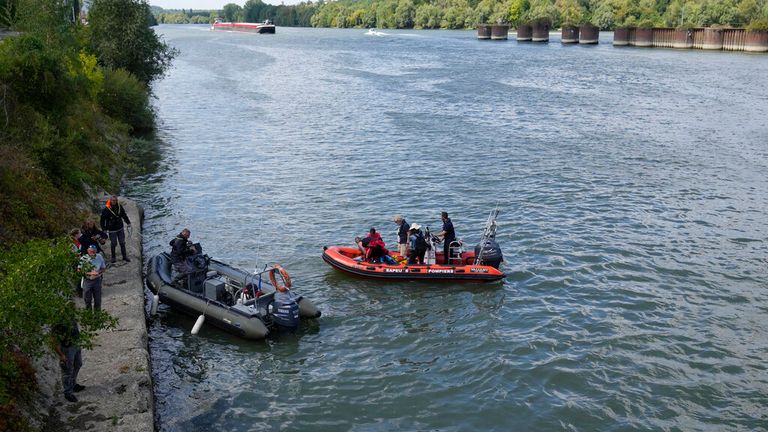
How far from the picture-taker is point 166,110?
5353 centimetres

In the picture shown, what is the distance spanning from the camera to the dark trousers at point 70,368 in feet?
41.0

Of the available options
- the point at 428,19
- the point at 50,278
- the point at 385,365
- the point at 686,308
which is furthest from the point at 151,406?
the point at 428,19

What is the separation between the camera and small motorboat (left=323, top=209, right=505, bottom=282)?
20.8 m

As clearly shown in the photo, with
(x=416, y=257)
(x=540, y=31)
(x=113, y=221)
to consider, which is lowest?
(x=416, y=257)

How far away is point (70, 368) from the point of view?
41.4ft

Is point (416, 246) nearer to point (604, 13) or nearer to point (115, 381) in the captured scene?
point (115, 381)

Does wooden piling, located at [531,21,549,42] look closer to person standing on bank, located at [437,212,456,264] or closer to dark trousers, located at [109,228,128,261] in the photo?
person standing on bank, located at [437,212,456,264]

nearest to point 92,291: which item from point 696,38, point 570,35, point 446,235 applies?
point 446,235

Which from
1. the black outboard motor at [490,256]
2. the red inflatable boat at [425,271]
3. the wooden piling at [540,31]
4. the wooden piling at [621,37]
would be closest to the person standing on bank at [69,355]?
the red inflatable boat at [425,271]

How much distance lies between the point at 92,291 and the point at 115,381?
107 inches

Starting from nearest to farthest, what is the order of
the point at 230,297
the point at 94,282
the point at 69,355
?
the point at 69,355 < the point at 94,282 < the point at 230,297

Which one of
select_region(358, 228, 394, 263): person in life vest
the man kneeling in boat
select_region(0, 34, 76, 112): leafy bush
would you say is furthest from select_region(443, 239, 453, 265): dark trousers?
select_region(0, 34, 76, 112): leafy bush

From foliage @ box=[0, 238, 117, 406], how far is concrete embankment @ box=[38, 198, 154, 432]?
1032 millimetres

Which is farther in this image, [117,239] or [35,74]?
[35,74]
